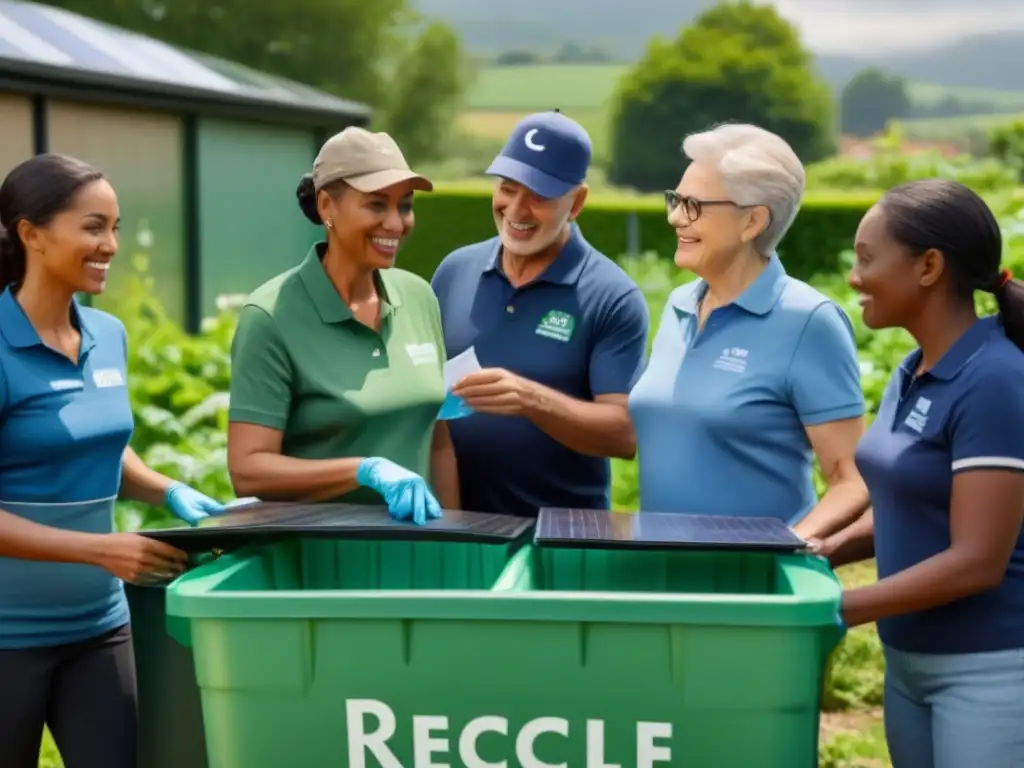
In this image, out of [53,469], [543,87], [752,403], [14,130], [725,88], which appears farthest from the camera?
[543,87]

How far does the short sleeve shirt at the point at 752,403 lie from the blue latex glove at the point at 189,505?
84 centimetres

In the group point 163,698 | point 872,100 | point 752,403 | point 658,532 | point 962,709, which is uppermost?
point 872,100

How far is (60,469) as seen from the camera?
2.62 m

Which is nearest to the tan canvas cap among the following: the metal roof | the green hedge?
the metal roof

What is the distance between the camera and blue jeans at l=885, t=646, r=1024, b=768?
2293mm

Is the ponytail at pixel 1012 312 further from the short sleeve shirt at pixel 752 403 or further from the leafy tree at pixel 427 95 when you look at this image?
the leafy tree at pixel 427 95

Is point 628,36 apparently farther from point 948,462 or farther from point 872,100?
point 948,462

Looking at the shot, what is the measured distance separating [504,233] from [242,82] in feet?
35.6

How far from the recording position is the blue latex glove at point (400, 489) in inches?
92.1

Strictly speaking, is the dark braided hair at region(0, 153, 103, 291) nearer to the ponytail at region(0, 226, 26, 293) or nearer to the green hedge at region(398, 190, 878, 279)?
the ponytail at region(0, 226, 26, 293)

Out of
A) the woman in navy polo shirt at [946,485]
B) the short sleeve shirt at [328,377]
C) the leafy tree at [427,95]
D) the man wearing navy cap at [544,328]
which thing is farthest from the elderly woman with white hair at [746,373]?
the leafy tree at [427,95]

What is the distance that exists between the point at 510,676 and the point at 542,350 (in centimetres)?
134

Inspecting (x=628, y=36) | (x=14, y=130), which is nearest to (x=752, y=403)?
(x=14, y=130)

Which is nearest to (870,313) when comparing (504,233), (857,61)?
(504,233)
